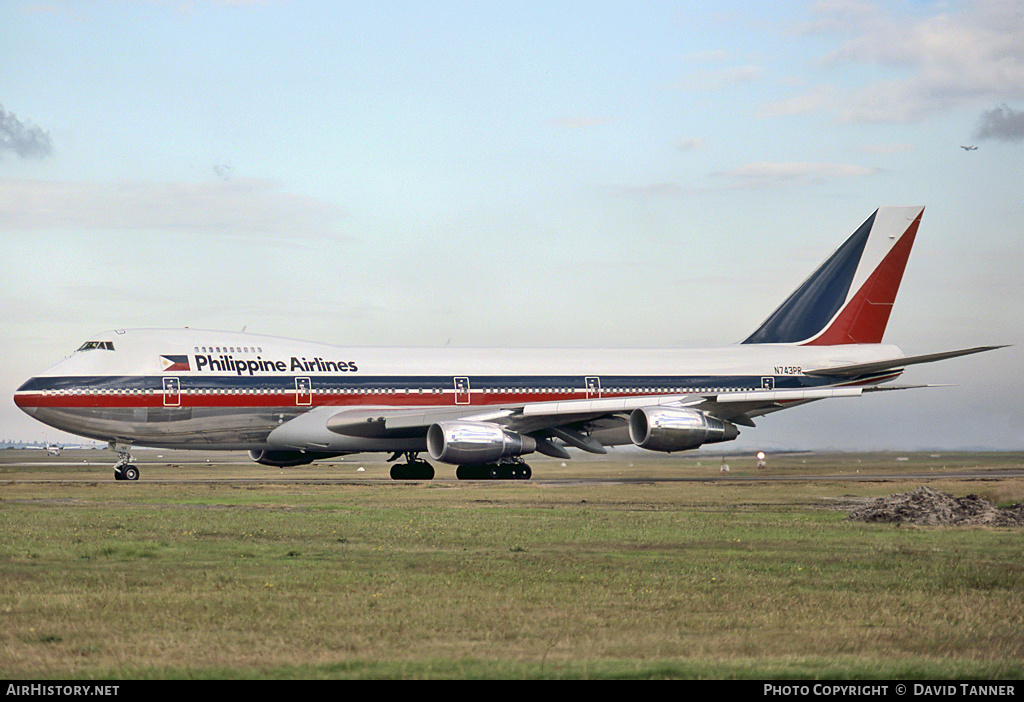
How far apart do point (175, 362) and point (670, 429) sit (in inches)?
648

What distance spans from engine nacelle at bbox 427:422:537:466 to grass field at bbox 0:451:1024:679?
27.0 feet

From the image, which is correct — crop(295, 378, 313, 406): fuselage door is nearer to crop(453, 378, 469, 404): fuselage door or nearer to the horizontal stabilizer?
crop(453, 378, 469, 404): fuselage door

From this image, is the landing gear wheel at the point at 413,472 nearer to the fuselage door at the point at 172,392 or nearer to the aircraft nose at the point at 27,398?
the fuselage door at the point at 172,392

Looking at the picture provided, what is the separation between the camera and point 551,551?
18.0 m

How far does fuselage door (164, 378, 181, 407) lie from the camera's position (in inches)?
1421

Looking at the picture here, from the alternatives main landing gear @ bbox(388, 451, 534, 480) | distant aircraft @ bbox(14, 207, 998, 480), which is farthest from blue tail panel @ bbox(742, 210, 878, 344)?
main landing gear @ bbox(388, 451, 534, 480)

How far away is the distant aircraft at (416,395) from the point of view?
118ft

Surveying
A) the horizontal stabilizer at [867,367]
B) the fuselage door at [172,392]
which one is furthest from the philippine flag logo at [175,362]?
the horizontal stabilizer at [867,367]

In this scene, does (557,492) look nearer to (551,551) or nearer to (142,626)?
(551,551)

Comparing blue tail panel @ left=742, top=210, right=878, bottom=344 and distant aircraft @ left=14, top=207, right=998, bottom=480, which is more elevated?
blue tail panel @ left=742, top=210, right=878, bottom=344

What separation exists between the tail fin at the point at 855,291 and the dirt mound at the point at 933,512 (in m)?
22.0

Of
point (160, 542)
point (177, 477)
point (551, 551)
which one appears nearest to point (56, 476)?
point (177, 477)

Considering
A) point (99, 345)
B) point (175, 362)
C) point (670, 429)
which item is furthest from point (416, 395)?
point (99, 345)

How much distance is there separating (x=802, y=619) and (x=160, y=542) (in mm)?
11235
